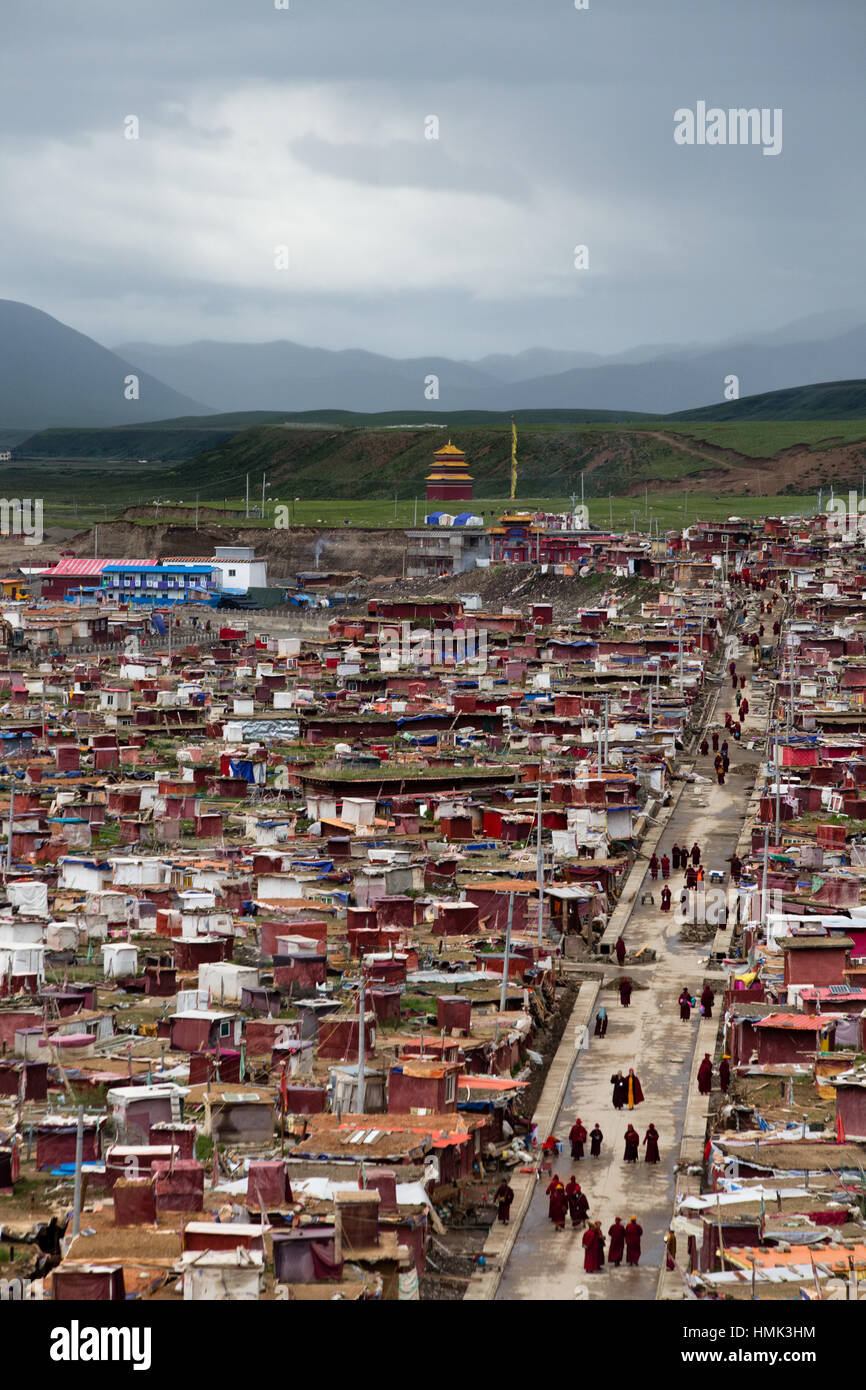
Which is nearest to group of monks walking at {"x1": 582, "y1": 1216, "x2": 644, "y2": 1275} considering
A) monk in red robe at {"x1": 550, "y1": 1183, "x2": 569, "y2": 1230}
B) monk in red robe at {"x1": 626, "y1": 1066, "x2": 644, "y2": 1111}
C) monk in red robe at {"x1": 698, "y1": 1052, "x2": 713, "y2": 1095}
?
monk in red robe at {"x1": 550, "y1": 1183, "x2": 569, "y2": 1230}

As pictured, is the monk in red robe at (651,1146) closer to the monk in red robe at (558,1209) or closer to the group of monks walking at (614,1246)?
the monk in red robe at (558,1209)

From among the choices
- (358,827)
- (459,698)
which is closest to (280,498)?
(459,698)

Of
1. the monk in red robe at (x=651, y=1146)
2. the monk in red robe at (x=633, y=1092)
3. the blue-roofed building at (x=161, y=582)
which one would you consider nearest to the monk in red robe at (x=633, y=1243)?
the monk in red robe at (x=651, y=1146)

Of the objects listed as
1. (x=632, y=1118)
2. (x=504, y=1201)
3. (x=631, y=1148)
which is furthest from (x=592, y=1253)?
(x=632, y=1118)

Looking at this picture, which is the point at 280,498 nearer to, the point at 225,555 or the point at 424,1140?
the point at 225,555
